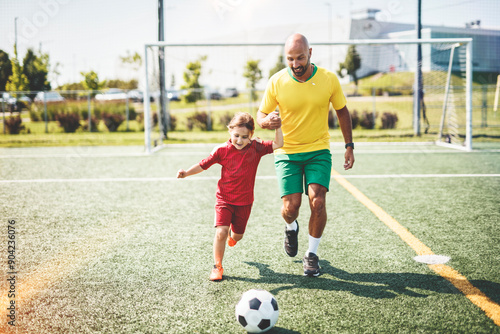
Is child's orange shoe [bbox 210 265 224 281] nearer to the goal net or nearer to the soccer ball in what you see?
the soccer ball

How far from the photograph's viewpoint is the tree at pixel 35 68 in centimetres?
1673

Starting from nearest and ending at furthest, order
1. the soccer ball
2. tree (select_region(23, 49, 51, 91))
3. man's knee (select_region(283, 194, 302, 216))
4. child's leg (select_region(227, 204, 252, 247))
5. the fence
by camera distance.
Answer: the soccer ball → child's leg (select_region(227, 204, 252, 247)) → man's knee (select_region(283, 194, 302, 216)) → tree (select_region(23, 49, 51, 91)) → the fence

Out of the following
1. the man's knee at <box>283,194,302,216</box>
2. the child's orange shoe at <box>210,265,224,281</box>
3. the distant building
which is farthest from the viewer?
the distant building

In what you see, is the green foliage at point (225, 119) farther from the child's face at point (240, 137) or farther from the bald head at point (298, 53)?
the child's face at point (240, 137)

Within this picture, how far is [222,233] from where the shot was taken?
3.40 metres

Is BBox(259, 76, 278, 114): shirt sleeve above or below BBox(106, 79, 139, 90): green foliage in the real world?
below

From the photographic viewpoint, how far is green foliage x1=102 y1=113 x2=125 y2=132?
19984mm

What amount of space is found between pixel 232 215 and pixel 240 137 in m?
0.64

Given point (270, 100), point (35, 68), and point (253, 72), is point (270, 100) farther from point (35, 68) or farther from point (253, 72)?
point (35, 68)

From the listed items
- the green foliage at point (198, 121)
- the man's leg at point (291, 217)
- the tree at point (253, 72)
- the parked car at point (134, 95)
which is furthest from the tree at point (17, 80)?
the man's leg at point (291, 217)

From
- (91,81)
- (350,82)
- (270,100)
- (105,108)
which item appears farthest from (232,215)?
(350,82)

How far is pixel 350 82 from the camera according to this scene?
2545cm

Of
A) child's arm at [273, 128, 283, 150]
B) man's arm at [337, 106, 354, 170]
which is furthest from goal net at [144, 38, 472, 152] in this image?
child's arm at [273, 128, 283, 150]

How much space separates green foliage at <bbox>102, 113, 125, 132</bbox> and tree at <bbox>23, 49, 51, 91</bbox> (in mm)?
2925
